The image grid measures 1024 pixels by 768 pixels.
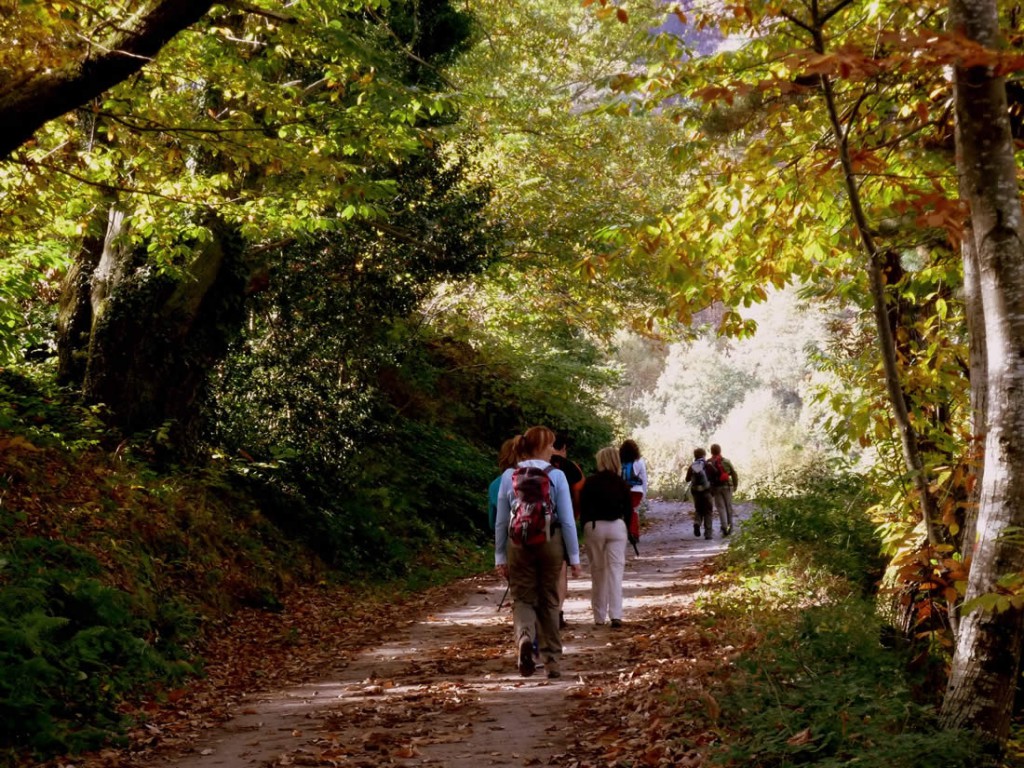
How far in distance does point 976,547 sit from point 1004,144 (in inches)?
82.8

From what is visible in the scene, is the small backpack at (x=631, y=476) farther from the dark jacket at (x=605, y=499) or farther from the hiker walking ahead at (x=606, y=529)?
the dark jacket at (x=605, y=499)

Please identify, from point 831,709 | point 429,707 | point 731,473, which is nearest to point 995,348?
point 831,709

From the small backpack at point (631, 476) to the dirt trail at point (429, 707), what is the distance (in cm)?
199

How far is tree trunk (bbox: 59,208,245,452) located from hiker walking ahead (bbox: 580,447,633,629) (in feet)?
18.7

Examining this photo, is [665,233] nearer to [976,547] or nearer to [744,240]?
[744,240]

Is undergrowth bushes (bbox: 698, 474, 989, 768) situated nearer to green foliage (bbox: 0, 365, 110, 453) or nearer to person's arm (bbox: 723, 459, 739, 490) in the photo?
person's arm (bbox: 723, 459, 739, 490)

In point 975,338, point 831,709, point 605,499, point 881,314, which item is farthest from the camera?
point 605,499

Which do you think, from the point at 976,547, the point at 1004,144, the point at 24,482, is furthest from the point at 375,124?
the point at 976,547

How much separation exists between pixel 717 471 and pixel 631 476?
21.6 ft

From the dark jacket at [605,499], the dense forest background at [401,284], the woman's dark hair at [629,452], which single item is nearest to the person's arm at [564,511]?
the dense forest background at [401,284]

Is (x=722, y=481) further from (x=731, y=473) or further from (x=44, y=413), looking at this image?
(x=44, y=413)

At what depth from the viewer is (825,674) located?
6.34 metres

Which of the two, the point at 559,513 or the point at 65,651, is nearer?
the point at 65,651

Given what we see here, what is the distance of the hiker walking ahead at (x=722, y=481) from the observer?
1936cm
